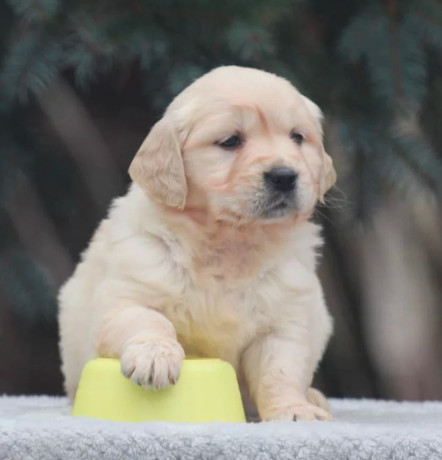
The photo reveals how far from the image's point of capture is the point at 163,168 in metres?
3.16

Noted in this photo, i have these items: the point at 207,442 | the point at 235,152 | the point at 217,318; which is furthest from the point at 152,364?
the point at 235,152

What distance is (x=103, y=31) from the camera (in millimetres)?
3863

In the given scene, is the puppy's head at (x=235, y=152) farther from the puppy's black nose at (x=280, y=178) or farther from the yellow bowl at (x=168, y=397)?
the yellow bowl at (x=168, y=397)

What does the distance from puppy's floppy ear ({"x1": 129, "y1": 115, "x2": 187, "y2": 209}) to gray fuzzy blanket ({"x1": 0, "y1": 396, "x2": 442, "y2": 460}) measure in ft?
2.99

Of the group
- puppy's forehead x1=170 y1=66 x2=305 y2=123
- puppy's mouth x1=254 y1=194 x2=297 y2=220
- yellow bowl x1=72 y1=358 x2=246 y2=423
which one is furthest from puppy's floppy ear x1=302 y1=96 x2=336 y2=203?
yellow bowl x1=72 y1=358 x2=246 y2=423

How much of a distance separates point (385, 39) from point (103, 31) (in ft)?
3.53

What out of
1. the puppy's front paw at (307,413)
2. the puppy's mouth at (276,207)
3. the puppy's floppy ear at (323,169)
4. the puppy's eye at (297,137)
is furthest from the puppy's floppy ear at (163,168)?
the puppy's front paw at (307,413)

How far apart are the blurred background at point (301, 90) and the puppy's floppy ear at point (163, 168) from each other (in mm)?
652

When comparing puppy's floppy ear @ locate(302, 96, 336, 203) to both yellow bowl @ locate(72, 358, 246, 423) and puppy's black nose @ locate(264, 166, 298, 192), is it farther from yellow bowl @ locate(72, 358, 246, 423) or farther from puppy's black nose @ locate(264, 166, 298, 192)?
yellow bowl @ locate(72, 358, 246, 423)

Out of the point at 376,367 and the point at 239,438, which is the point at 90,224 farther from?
the point at 239,438

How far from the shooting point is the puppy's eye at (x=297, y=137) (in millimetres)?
3229

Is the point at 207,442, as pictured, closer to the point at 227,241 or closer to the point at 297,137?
the point at 227,241

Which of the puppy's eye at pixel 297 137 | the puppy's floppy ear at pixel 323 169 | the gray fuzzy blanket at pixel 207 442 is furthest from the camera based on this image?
Result: the puppy's floppy ear at pixel 323 169

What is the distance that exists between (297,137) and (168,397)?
995mm
